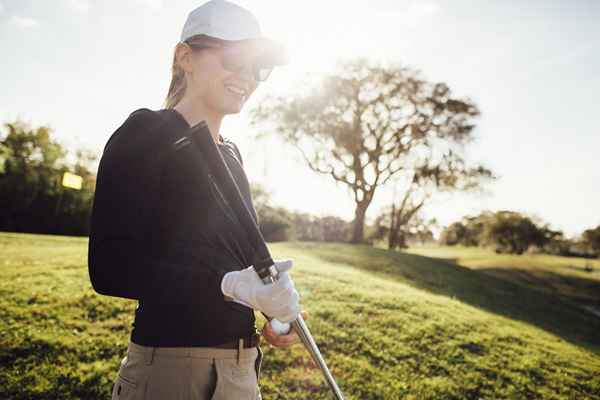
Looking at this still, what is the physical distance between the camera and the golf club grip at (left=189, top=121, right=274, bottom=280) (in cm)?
132

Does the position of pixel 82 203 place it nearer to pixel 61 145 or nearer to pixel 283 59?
pixel 61 145

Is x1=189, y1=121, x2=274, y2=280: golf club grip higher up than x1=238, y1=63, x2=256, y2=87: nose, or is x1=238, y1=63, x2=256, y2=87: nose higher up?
x1=238, y1=63, x2=256, y2=87: nose

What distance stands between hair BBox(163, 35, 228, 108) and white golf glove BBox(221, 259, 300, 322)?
1086 mm

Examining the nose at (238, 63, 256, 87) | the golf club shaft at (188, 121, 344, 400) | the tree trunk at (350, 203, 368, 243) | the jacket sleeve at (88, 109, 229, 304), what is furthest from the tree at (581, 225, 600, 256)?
the jacket sleeve at (88, 109, 229, 304)

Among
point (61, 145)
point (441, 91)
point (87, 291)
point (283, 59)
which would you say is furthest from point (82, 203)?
point (283, 59)

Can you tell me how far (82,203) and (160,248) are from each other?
134 ft

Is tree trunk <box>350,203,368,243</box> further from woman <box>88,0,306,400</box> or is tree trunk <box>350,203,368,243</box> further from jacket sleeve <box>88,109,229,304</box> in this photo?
jacket sleeve <box>88,109,229,304</box>

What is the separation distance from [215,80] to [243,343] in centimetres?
133

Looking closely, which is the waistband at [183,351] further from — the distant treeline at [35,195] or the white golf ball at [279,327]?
the distant treeline at [35,195]

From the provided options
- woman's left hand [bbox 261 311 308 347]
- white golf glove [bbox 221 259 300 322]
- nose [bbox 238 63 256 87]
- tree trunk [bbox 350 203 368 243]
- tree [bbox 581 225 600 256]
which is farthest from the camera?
tree [bbox 581 225 600 256]

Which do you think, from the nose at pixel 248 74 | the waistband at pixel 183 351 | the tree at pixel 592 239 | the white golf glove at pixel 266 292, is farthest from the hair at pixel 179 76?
the tree at pixel 592 239

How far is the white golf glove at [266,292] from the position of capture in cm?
147

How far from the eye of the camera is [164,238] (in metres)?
1.60

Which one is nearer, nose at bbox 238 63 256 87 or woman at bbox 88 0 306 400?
woman at bbox 88 0 306 400
